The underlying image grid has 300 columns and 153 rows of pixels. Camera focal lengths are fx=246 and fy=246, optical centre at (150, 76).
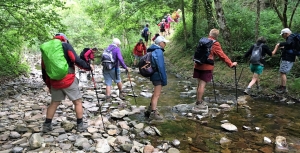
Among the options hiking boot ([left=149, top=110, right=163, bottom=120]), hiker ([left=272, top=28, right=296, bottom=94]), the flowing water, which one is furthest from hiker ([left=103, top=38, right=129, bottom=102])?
hiker ([left=272, top=28, right=296, bottom=94])

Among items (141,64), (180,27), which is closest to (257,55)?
(141,64)

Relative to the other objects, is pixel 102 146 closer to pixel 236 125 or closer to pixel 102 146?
pixel 102 146

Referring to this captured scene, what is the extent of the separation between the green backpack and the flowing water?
243 centimetres

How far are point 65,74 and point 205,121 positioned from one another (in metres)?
3.82

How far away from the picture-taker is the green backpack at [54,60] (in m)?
4.76

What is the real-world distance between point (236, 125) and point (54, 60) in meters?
4.66

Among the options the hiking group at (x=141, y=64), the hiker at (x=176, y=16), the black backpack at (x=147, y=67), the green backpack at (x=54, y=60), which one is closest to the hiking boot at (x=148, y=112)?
the hiking group at (x=141, y=64)

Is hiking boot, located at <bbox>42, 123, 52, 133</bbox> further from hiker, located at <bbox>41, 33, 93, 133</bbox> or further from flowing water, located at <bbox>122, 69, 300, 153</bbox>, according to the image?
flowing water, located at <bbox>122, 69, 300, 153</bbox>

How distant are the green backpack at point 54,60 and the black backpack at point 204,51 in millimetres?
3858

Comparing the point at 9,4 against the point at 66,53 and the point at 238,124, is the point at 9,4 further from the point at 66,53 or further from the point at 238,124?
the point at 238,124

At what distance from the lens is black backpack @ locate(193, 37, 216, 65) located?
Answer: 22.8 feet

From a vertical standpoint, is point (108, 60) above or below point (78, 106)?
above

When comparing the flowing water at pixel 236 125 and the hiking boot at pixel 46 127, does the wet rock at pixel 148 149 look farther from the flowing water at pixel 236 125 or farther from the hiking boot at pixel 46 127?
the hiking boot at pixel 46 127

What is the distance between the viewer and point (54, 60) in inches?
187
